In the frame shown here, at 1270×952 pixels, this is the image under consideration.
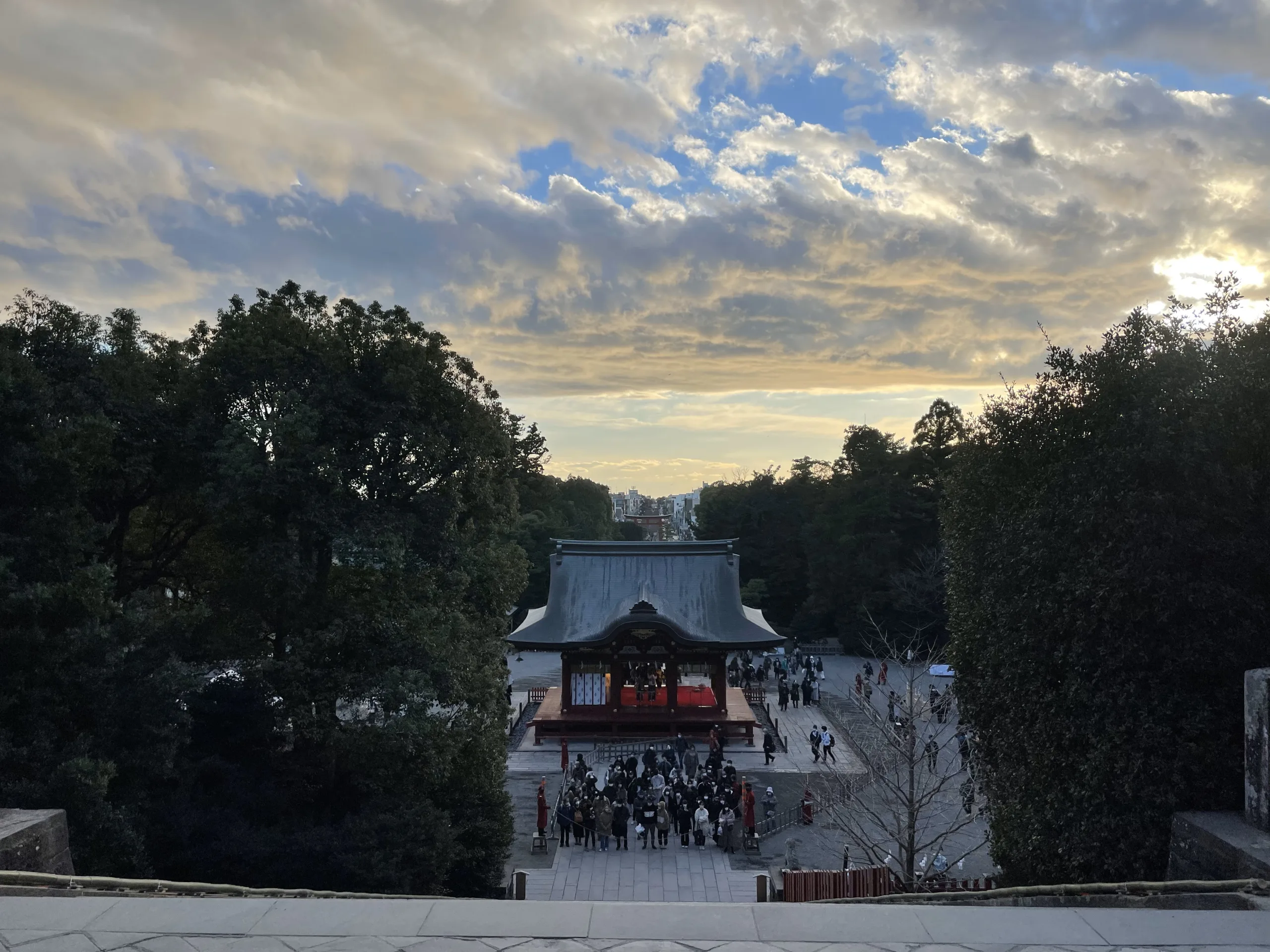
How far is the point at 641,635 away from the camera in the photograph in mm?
27219

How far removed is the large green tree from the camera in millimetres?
8148

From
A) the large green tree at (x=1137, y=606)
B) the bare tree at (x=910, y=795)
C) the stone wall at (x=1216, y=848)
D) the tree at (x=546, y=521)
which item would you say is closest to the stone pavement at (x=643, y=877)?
the bare tree at (x=910, y=795)

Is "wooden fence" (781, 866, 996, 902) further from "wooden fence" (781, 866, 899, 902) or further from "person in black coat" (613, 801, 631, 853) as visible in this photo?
"person in black coat" (613, 801, 631, 853)

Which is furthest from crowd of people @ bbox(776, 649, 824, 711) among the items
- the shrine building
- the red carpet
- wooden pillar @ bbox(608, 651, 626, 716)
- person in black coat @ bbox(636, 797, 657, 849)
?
person in black coat @ bbox(636, 797, 657, 849)

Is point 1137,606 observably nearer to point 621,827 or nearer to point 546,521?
point 621,827

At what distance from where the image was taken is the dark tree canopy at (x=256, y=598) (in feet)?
38.9

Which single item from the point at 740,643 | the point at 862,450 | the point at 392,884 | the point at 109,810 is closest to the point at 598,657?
the point at 740,643

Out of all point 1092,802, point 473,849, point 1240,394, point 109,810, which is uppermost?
point 1240,394

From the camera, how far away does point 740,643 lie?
26.5 meters

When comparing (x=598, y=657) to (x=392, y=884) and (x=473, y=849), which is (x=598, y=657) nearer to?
(x=473, y=849)

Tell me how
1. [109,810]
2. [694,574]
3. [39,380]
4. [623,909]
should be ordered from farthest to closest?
1. [694,574]
2. [39,380]
3. [109,810]
4. [623,909]

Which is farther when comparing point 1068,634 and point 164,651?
point 164,651

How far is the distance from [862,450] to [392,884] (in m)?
36.1

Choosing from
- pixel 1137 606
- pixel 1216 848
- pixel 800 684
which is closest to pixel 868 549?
pixel 800 684
